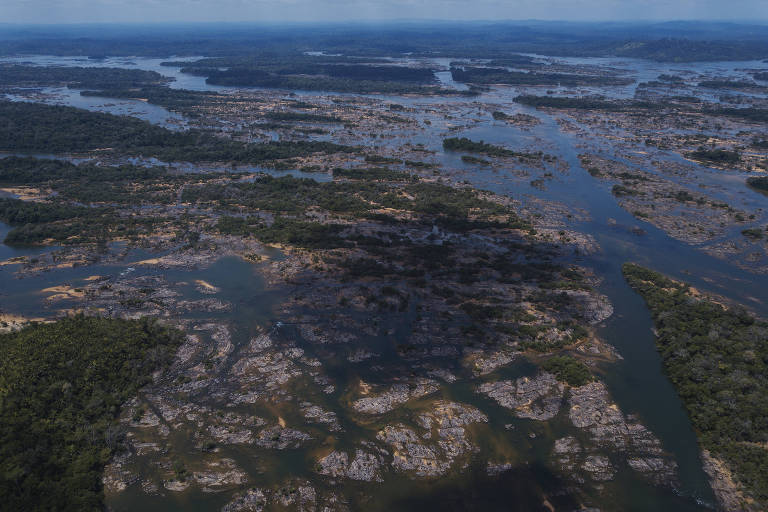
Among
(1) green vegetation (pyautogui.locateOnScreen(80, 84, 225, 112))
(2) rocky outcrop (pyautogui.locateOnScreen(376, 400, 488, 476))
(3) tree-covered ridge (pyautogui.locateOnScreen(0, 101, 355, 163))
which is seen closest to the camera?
(2) rocky outcrop (pyautogui.locateOnScreen(376, 400, 488, 476))

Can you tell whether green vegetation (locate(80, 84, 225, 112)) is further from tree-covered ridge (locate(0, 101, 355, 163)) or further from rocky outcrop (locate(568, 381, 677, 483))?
rocky outcrop (locate(568, 381, 677, 483))

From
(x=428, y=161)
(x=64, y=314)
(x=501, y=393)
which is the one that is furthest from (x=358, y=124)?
(x=501, y=393)

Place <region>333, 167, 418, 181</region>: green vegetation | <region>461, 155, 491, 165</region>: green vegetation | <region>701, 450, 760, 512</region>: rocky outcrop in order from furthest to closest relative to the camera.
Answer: <region>461, 155, 491, 165</region>: green vegetation, <region>333, 167, 418, 181</region>: green vegetation, <region>701, 450, 760, 512</region>: rocky outcrop

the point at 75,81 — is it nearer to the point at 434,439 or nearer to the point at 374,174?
the point at 374,174

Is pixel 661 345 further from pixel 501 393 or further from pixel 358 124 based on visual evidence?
pixel 358 124

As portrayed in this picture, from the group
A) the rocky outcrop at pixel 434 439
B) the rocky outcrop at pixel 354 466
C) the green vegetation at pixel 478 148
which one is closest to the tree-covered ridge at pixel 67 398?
the rocky outcrop at pixel 354 466

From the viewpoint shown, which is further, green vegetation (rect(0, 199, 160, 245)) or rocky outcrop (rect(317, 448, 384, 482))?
green vegetation (rect(0, 199, 160, 245))

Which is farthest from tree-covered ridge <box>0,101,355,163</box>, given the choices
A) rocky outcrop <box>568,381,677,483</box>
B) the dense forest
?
rocky outcrop <box>568,381,677,483</box>
